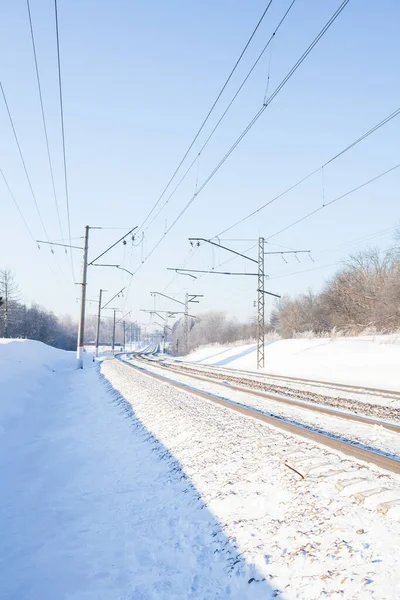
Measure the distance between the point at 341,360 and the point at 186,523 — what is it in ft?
70.9

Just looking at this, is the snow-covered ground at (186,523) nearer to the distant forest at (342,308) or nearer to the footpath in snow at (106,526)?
the footpath in snow at (106,526)

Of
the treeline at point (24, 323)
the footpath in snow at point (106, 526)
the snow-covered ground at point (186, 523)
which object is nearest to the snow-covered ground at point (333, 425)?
the snow-covered ground at point (186, 523)

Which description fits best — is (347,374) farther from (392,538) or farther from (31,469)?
(392,538)

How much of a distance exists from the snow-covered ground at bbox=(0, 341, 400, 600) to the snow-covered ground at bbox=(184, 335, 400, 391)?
12486 millimetres

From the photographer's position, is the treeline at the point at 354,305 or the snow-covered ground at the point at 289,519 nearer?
the snow-covered ground at the point at 289,519

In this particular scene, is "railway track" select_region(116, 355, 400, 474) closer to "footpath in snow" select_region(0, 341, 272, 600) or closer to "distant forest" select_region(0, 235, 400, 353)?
"footpath in snow" select_region(0, 341, 272, 600)

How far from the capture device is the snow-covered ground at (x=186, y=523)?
11.0 ft

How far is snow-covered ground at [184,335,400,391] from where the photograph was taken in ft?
66.8

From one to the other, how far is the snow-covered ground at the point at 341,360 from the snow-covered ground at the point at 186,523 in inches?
492

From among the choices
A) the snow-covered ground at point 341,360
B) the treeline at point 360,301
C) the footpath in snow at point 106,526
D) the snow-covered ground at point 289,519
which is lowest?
the footpath in snow at point 106,526

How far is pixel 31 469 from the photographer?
7.40 metres

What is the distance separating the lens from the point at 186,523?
15.4 ft

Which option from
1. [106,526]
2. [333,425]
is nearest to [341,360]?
[333,425]

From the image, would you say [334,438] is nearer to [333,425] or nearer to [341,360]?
[333,425]
